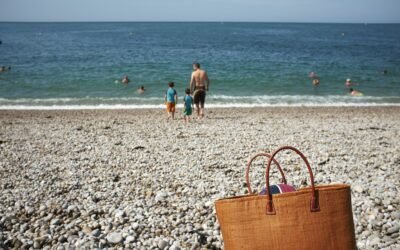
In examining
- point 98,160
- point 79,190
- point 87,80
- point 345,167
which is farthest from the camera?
point 87,80

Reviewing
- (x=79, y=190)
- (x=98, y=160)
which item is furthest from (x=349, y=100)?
(x=79, y=190)

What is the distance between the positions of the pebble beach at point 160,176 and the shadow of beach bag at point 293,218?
1.68 meters

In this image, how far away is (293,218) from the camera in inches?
106

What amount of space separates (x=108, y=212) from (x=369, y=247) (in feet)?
12.7

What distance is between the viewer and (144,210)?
17.1 feet

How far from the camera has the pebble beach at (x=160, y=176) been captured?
14.9 feet

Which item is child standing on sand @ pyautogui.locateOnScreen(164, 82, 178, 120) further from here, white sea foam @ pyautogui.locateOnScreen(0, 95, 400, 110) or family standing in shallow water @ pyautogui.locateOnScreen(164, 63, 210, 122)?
white sea foam @ pyautogui.locateOnScreen(0, 95, 400, 110)

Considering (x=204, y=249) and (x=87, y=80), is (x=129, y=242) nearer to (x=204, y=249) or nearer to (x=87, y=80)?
(x=204, y=249)

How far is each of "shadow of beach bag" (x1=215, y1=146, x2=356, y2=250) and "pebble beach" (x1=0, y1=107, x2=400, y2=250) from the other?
168cm

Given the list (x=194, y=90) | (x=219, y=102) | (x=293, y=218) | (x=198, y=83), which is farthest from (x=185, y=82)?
(x=293, y=218)

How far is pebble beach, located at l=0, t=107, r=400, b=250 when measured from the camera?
4.55m

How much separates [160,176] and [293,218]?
4495 millimetres

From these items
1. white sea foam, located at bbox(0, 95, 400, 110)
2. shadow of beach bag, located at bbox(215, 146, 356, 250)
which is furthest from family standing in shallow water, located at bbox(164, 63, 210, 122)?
shadow of beach bag, located at bbox(215, 146, 356, 250)

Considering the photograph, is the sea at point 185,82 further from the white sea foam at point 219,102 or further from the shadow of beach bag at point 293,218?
the shadow of beach bag at point 293,218
